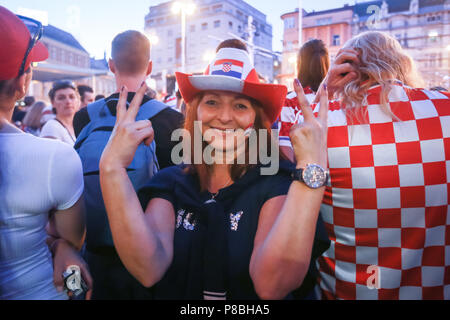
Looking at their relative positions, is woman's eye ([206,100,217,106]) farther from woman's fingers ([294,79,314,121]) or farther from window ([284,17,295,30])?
window ([284,17,295,30])

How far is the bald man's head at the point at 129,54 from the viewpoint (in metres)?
2.27

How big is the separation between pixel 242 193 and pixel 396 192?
2.44 feet

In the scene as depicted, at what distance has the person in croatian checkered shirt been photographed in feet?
4.70

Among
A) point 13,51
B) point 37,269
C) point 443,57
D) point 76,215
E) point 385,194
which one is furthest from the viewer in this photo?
point 443,57

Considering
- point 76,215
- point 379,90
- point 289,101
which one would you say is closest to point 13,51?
point 76,215

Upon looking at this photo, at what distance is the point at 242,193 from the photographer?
1.47 metres

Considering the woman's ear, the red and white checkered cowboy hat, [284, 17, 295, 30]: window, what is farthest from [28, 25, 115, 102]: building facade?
[284, 17, 295, 30]: window

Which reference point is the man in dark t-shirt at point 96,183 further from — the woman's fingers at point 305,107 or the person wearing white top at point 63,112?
the person wearing white top at point 63,112

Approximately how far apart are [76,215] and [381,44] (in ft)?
5.78

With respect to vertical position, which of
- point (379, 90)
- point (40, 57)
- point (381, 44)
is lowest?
point (379, 90)

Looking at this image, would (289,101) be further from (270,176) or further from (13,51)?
(13,51)

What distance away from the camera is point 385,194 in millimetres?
1459

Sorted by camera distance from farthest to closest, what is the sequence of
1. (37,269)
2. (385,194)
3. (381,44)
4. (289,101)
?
(289,101) < (381,44) < (385,194) < (37,269)

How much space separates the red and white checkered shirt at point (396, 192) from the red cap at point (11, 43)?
1406mm
